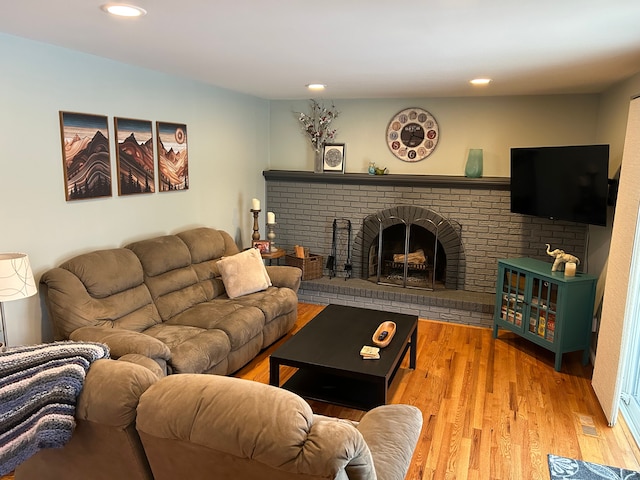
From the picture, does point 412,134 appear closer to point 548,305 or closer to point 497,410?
point 548,305

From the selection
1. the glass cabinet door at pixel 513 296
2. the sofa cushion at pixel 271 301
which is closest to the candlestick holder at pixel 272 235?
the sofa cushion at pixel 271 301

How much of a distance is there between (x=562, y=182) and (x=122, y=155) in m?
3.55

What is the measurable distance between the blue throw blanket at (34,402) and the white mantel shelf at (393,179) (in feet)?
13.3

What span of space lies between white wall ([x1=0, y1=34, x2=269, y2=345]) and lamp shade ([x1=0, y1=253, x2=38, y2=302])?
35 centimetres

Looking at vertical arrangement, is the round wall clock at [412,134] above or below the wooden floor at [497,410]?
above

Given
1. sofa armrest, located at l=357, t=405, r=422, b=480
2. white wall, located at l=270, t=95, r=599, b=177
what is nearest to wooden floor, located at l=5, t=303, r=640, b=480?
sofa armrest, located at l=357, t=405, r=422, b=480

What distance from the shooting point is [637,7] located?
1.90 metres

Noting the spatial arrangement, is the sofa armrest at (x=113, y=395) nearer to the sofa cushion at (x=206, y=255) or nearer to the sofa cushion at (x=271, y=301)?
the sofa cushion at (x=271, y=301)

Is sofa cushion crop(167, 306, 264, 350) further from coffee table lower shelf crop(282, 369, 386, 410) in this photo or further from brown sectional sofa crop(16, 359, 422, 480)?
brown sectional sofa crop(16, 359, 422, 480)

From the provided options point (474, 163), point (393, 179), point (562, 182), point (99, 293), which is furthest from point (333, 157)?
point (99, 293)

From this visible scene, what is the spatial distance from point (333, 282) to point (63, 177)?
3.00 meters

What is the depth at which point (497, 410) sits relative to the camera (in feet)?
10.2

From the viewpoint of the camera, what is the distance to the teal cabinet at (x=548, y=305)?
3.63 metres

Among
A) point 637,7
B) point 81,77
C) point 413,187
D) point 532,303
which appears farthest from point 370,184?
point 637,7
